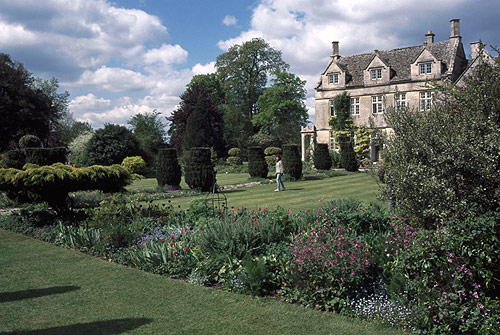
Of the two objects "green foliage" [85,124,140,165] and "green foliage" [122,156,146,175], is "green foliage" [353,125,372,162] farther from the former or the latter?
"green foliage" [85,124,140,165]

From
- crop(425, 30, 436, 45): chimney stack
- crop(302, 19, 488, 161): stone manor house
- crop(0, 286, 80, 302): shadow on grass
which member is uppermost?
crop(425, 30, 436, 45): chimney stack

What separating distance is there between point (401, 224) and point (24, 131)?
35832 mm

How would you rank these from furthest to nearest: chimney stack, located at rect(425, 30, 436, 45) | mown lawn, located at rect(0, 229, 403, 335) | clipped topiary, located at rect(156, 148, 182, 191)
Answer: chimney stack, located at rect(425, 30, 436, 45), clipped topiary, located at rect(156, 148, 182, 191), mown lawn, located at rect(0, 229, 403, 335)

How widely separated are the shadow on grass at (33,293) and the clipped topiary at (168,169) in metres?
13.8

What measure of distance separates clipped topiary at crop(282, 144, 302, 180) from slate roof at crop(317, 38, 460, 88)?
18.9 m

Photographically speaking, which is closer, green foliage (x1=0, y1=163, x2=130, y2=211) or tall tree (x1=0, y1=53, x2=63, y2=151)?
green foliage (x1=0, y1=163, x2=130, y2=211)

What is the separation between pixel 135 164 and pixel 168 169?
11.5m

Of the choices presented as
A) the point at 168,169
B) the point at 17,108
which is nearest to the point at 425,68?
the point at 168,169

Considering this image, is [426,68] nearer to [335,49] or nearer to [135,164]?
[335,49]

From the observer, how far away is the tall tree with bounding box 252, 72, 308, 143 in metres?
47.2

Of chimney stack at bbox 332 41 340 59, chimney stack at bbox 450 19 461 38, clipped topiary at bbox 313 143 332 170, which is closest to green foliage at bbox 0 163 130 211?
clipped topiary at bbox 313 143 332 170

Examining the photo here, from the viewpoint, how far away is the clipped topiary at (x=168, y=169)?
1992 centimetres

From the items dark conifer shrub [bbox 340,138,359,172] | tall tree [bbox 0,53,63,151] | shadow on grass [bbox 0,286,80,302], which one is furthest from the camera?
tall tree [bbox 0,53,63,151]

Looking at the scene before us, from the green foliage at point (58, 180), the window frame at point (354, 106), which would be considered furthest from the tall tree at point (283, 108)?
the green foliage at point (58, 180)
